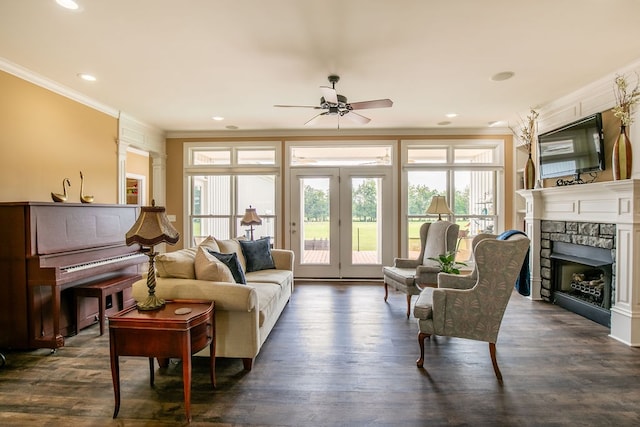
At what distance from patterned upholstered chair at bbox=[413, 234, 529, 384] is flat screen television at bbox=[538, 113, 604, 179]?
2.05m

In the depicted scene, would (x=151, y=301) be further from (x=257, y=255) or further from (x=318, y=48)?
(x=318, y=48)

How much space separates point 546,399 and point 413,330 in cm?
130

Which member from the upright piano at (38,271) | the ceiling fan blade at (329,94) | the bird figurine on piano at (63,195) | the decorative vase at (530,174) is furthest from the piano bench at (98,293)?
the decorative vase at (530,174)

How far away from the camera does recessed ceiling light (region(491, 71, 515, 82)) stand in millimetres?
3299

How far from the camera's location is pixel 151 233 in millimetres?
2018

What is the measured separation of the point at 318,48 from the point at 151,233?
2086mm

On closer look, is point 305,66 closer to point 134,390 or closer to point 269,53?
point 269,53

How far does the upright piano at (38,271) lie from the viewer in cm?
273

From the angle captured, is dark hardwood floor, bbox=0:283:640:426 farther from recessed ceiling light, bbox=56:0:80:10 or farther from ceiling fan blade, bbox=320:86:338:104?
recessed ceiling light, bbox=56:0:80:10

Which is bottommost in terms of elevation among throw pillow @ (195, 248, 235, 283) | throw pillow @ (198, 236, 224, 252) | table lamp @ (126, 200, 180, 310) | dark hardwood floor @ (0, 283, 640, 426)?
dark hardwood floor @ (0, 283, 640, 426)

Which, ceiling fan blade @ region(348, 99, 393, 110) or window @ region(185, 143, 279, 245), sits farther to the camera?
window @ region(185, 143, 279, 245)

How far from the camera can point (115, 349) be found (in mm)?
Result: 1886

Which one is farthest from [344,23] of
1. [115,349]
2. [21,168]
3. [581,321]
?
[581,321]

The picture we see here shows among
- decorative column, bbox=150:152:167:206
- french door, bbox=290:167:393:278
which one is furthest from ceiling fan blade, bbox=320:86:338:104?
decorative column, bbox=150:152:167:206
